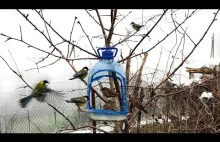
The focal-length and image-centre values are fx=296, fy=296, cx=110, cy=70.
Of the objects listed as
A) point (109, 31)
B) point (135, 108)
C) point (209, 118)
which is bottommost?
point (209, 118)

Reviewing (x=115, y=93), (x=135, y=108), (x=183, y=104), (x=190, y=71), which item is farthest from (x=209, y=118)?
(x=190, y=71)

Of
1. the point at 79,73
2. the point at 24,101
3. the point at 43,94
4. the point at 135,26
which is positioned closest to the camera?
the point at 24,101

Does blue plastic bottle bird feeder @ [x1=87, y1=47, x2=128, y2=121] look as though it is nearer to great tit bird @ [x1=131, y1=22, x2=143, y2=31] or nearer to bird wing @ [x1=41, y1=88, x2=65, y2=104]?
bird wing @ [x1=41, y1=88, x2=65, y2=104]

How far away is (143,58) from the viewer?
1345 mm

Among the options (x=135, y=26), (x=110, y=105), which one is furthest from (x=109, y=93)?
(x=135, y=26)

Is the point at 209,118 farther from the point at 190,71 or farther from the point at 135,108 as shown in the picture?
the point at 190,71

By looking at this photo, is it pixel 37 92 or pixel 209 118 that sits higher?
pixel 37 92

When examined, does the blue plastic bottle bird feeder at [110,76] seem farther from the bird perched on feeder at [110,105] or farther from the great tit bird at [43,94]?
the great tit bird at [43,94]

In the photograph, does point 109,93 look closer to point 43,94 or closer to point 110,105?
point 110,105

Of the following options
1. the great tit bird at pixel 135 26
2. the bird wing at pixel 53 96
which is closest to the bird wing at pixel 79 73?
the bird wing at pixel 53 96

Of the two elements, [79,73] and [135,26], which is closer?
[79,73]

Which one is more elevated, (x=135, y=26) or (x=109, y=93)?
(x=135, y=26)
